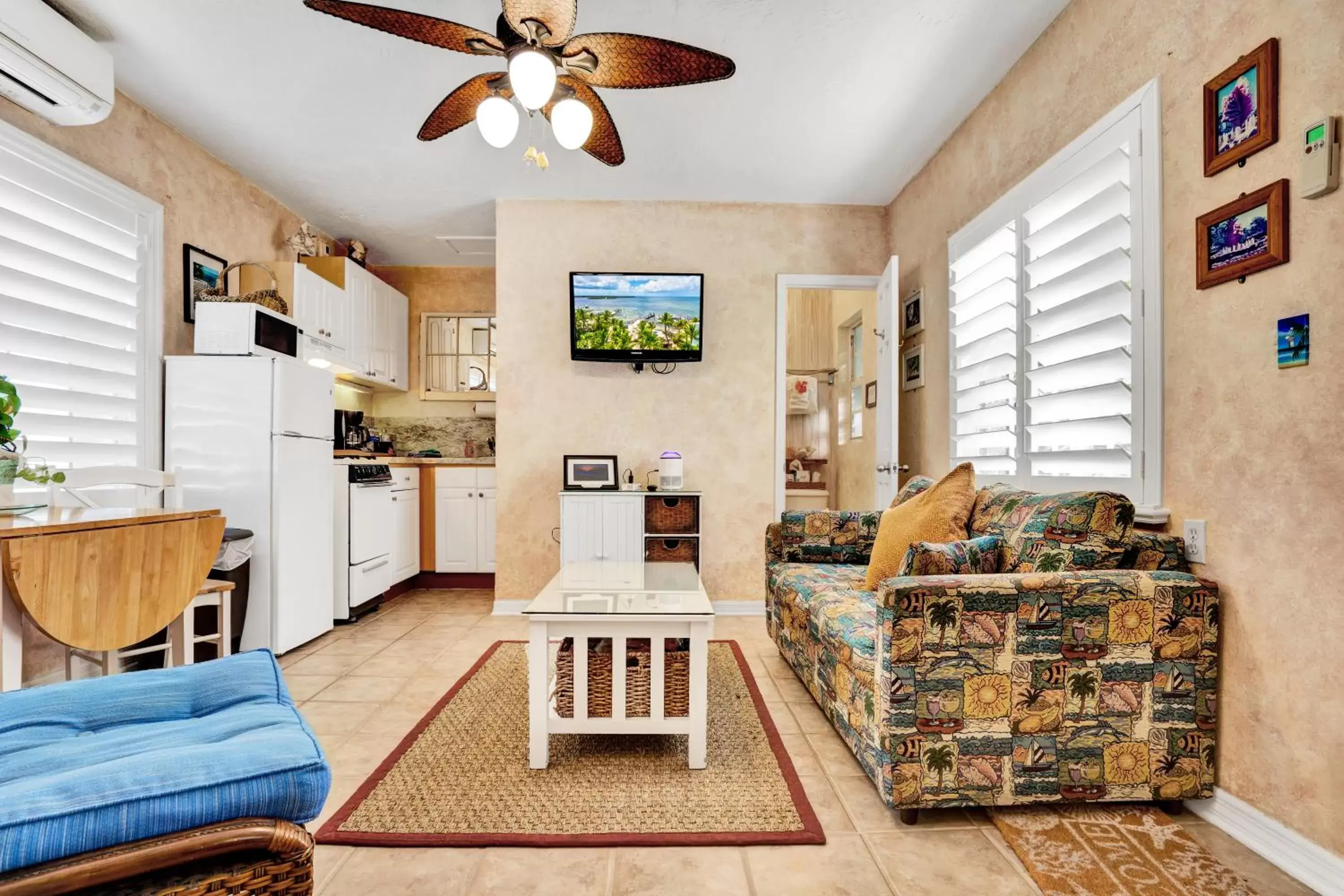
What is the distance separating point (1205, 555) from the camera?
1.70 meters

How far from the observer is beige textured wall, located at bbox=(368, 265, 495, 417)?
17.2 ft

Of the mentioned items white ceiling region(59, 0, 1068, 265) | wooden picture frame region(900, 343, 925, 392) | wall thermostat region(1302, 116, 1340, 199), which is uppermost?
white ceiling region(59, 0, 1068, 265)

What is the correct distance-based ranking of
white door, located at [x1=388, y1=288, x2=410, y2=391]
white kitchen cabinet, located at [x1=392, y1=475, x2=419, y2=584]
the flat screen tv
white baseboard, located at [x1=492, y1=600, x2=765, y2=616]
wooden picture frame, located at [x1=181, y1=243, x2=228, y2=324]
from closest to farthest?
wooden picture frame, located at [x1=181, y1=243, x2=228, y2=324]
the flat screen tv
white baseboard, located at [x1=492, y1=600, x2=765, y2=616]
white kitchen cabinet, located at [x1=392, y1=475, x2=419, y2=584]
white door, located at [x1=388, y1=288, x2=410, y2=391]

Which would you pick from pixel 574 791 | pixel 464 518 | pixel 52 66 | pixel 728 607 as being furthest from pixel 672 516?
pixel 52 66

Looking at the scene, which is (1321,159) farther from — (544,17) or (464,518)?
(464,518)

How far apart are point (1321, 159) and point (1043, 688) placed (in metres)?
1.33

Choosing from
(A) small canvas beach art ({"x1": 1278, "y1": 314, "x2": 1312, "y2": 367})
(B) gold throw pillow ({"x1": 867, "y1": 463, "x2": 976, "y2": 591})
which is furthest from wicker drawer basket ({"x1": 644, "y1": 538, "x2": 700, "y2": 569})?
(A) small canvas beach art ({"x1": 1278, "y1": 314, "x2": 1312, "y2": 367})

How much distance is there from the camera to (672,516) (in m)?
3.72

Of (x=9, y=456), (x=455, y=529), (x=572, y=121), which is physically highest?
(x=572, y=121)

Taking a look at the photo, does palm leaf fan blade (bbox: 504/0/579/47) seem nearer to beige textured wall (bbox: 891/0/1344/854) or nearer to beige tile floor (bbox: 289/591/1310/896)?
beige textured wall (bbox: 891/0/1344/854)

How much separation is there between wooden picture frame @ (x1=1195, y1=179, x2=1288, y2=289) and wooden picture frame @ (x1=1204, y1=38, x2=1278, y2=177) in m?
0.11

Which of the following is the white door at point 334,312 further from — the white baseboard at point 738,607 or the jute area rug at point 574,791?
the white baseboard at point 738,607

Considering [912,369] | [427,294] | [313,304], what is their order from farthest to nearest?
[427,294], [313,304], [912,369]

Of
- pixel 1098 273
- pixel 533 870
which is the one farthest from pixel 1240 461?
pixel 533 870
